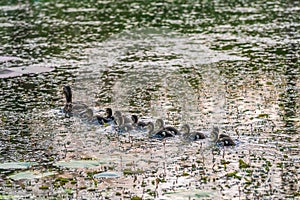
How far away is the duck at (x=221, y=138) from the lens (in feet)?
43.0

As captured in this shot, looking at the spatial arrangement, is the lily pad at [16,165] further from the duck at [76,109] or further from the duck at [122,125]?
the duck at [76,109]

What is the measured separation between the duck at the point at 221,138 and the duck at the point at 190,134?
30cm

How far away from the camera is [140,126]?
1441 cm

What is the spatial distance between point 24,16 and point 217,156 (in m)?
20.1

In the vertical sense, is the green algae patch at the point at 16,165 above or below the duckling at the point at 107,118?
above

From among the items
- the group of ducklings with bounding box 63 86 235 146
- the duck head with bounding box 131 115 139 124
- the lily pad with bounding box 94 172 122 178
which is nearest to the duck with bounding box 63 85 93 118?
the group of ducklings with bounding box 63 86 235 146

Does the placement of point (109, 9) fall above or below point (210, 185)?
below

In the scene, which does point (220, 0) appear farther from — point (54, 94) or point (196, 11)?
point (54, 94)

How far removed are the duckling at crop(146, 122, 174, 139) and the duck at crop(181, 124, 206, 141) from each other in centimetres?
28

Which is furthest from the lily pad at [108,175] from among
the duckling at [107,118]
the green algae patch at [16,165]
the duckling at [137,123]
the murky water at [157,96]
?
the duckling at [107,118]

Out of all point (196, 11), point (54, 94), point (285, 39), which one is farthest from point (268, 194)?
point (196, 11)

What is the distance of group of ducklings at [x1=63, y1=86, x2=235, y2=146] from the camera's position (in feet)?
43.7

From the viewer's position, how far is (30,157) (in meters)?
13.0

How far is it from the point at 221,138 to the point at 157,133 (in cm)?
127
